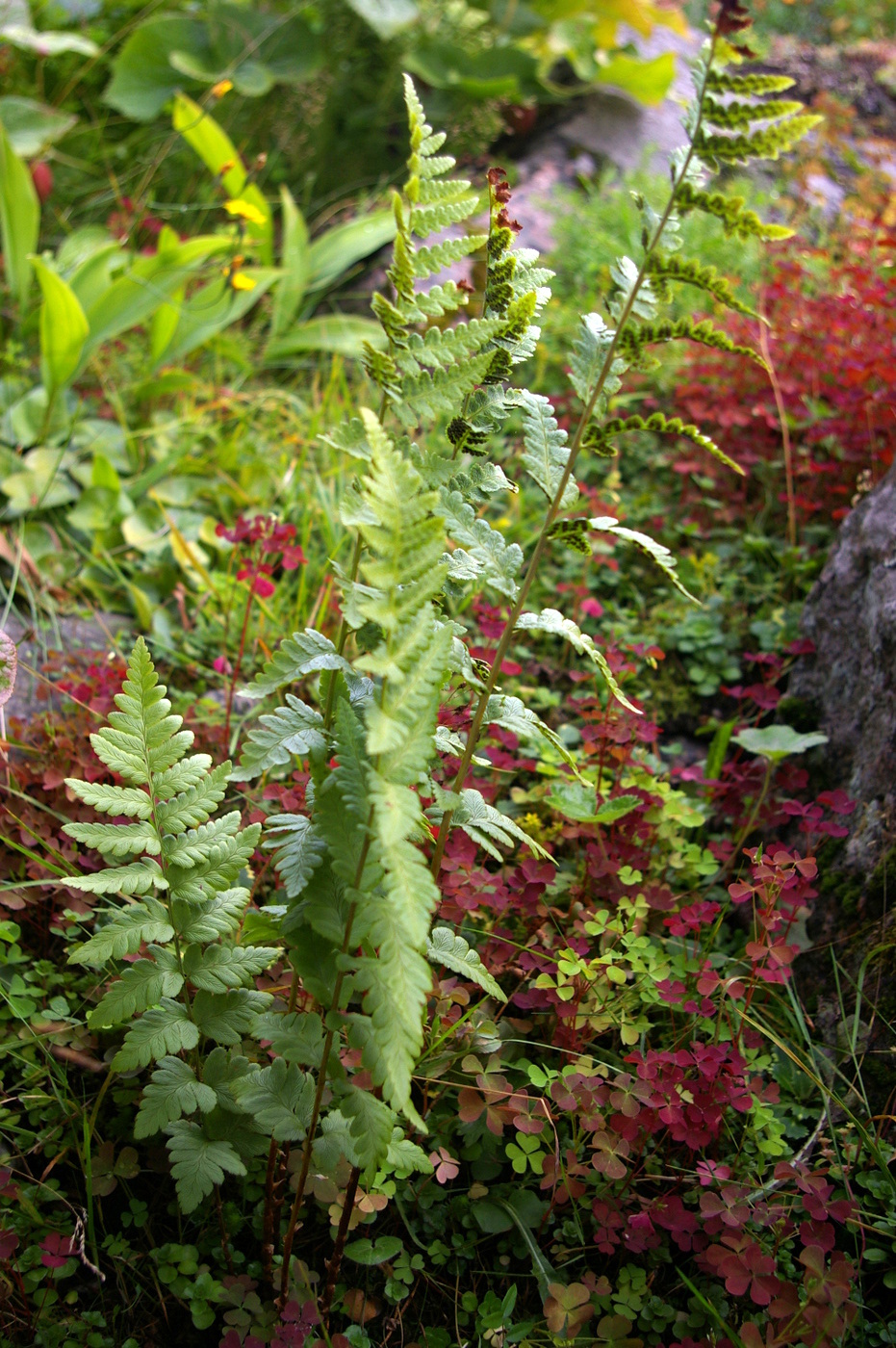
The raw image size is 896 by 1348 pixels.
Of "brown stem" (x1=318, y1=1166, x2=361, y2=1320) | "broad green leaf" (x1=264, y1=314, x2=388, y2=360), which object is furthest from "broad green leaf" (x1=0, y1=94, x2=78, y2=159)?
"brown stem" (x1=318, y1=1166, x2=361, y2=1320)

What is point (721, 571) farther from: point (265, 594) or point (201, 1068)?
point (201, 1068)

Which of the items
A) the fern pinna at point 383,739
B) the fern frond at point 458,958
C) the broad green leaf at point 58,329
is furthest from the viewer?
the broad green leaf at point 58,329

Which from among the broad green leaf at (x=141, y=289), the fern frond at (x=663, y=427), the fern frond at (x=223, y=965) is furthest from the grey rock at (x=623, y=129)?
the fern frond at (x=223, y=965)

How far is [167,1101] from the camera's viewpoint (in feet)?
3.82

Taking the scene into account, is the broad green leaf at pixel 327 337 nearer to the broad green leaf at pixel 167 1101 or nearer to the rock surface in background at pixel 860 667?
the rock surface in background at pixel 860 667

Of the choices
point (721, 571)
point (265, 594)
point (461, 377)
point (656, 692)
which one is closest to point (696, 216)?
point (721, 571)

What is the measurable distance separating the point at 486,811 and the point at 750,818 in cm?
92

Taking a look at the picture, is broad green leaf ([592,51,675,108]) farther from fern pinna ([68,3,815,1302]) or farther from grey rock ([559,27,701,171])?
fern pinna ([68,3,815,1302])

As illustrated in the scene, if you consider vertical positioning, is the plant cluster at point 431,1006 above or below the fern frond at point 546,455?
below

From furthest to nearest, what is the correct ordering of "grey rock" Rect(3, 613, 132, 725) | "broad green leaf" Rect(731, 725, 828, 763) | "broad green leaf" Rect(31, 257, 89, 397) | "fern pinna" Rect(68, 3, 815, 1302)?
"broad green leaf" Rect(31, 257, 89, 397) → "grey rock" Rect(3, 613, 132, 725) → "broad green leaf" Rect(731, 725, 828, 763) → "fern pinna" Rect(68, 3, 815, 1302)

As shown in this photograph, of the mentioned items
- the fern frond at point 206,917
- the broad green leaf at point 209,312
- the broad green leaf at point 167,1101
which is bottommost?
the broad green leaf at point 167,1101

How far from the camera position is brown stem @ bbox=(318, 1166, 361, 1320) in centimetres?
116

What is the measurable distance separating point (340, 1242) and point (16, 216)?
10.3 feet

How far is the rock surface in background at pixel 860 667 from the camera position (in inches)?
71.5
